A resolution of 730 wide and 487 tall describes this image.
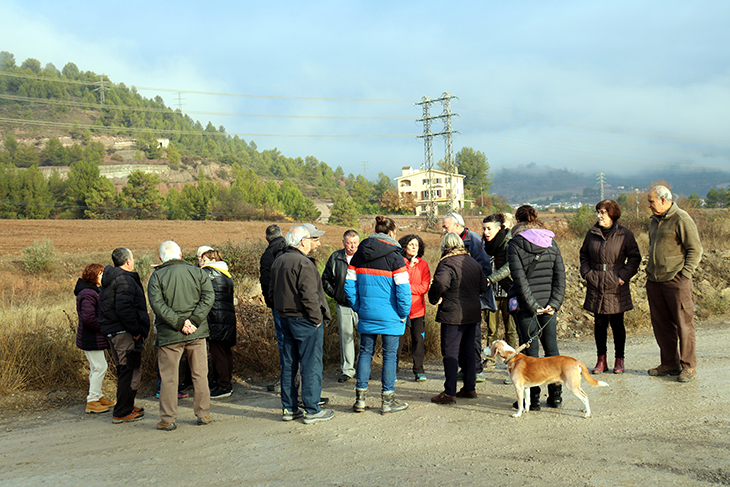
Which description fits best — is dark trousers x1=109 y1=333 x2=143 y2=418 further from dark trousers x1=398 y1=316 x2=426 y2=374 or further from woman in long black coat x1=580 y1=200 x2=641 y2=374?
woman in long black coat x1=580 y1=200 x2=641 y2=374

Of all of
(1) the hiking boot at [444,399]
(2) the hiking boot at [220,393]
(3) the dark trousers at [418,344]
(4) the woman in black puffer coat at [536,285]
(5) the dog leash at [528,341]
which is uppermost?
(4) the woman in black puffer coat at [536,285]

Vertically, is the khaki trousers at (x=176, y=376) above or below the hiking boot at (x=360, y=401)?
above

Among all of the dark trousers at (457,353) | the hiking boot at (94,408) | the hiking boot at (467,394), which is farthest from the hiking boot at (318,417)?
the hiking boot at (94,408)

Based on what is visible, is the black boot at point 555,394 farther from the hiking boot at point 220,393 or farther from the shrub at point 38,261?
the shrub at point 38,261

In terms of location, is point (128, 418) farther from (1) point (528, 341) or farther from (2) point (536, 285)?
(2) point (536, 285)

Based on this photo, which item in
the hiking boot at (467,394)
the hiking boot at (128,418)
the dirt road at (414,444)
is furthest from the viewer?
the hiking boot at (467,394)

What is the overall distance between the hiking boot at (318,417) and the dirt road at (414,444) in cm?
9

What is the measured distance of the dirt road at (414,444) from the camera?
3.86 m

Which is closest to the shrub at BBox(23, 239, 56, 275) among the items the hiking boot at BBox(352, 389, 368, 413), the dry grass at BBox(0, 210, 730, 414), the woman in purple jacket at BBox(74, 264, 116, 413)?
the dry grass at BBox(0, 210, 730, 414)

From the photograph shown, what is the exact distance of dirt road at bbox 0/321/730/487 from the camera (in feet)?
12.7

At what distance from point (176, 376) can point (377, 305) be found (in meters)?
2.29

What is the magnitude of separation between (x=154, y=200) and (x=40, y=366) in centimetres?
7234

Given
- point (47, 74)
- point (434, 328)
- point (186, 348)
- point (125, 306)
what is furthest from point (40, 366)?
point (47, 74)

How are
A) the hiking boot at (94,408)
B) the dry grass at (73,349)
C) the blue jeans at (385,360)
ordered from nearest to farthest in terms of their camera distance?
the blue jeans at (385,360) → the hiking boot at (94,408) → the dry grass at (73,349)
